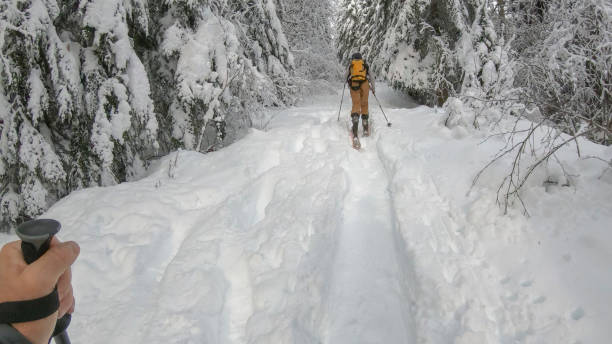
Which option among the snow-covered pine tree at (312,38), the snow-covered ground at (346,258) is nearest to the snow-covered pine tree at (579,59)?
the snow-covered ground at (346,258)

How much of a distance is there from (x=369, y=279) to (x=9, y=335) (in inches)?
100

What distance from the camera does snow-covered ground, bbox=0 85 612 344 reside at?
2.46 metres

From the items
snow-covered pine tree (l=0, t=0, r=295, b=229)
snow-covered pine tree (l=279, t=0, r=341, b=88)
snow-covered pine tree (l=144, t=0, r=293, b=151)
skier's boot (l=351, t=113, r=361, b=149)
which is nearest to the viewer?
snow-covered pine tree (l=0, t=0, r=295, b=229)

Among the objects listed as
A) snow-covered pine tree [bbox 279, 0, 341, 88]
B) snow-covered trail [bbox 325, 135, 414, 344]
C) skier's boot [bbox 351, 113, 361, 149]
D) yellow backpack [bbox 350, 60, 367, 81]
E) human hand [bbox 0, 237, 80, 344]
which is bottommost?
snow-covered trail [bbox 325, 135, 414, 344]

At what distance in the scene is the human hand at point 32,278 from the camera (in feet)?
4.71

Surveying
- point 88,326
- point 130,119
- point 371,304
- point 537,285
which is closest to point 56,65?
point 130,119

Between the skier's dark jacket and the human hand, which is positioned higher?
the human hand

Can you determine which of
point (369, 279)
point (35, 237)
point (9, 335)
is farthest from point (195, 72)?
point (9, 335)

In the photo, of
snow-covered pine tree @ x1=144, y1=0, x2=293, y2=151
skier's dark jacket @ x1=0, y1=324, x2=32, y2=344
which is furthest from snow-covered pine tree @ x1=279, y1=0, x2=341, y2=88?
skier's dark jacket @ x1=0, y1=324, x2=32, y2=344

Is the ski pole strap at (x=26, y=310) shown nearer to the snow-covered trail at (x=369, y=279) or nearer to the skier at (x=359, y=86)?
the snow-covered trail at (x=369, y=279)

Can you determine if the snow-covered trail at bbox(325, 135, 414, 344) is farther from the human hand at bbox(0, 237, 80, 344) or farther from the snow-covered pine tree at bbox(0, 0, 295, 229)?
the snow-covered pine tree at bbox(0, 0, 295, 229)

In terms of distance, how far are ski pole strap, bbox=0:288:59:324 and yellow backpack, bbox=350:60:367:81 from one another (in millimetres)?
7155

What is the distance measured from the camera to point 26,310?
1448mm

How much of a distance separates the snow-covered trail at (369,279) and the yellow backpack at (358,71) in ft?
12.4
